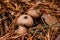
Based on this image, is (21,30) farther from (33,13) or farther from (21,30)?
(33,13)

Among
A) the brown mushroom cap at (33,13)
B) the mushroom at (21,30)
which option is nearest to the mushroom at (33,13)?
the brown mushroom cap at (33,13)

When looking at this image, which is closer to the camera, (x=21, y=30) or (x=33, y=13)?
(x=21, y=30)

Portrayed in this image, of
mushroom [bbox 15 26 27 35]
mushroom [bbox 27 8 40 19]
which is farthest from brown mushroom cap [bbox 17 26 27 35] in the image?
mushroom [bbox 27 8 40 19]

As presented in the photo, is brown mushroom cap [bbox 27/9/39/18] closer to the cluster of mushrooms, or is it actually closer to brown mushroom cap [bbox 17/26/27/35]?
the cluster of mushrooms

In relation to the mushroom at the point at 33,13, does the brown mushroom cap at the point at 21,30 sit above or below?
below

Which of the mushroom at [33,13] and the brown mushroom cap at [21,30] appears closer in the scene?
the brown mushroom cap at [21,30]

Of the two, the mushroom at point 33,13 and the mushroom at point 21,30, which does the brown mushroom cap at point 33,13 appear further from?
the mushroom at point 21,30

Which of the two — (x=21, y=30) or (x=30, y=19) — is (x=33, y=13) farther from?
(x=21, y=30)

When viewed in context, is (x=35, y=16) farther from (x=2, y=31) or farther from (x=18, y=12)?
(x=2, y=31)

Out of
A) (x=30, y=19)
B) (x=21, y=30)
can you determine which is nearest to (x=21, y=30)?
(x=21, y=30)

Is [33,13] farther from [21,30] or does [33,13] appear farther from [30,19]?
[21,30]

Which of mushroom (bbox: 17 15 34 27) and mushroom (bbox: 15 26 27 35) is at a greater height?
mushroom (bbox: 17 15 34 27)
